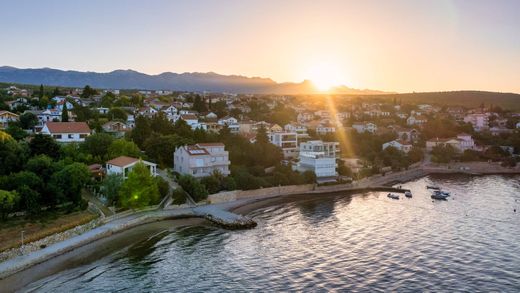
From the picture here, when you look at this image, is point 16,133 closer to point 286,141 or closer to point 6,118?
point 6,118

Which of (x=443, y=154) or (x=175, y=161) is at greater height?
(x=175, y=161)

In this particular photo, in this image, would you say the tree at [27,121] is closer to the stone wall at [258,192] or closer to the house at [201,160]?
the house at [201,160]

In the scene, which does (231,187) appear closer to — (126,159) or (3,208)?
(126,159)

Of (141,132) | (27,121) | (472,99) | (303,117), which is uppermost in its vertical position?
(472,99)

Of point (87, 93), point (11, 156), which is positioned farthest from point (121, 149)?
point (87, 93)

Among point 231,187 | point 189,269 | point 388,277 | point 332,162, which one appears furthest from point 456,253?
point 332,162

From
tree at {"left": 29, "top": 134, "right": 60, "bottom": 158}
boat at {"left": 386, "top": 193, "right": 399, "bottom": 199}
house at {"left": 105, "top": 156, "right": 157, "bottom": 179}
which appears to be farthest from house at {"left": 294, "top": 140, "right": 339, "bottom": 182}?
tree at {"left": 29, "top": 134, "right": 60, "bottom": 158}
